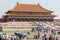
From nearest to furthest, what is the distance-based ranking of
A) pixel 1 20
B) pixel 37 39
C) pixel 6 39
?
pixel 6 39, pixel 37 39, pixel 1 20

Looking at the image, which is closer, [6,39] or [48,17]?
[6,39]

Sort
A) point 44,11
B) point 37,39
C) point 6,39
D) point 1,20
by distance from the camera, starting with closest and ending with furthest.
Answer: point 6,39
point 37,39
point 1,20
point 44,11

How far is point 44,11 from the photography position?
156ft

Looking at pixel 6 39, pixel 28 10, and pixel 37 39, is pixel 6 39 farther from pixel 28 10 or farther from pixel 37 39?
pixel 28 10

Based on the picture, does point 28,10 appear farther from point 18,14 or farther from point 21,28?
point 21,28

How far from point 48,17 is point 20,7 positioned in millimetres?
5715

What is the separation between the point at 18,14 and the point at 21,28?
37.7 feet

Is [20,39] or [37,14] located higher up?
[20,39]

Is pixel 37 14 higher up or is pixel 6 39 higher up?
pixel 6 39

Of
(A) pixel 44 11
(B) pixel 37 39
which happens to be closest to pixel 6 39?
(B) pixel 37 39

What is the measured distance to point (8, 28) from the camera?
3312 cm

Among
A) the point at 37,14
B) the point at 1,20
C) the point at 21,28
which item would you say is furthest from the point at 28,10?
the point at 21,28

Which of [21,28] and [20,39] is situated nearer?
[20,39]

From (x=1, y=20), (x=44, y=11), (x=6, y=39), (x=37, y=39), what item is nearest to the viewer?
(x=6, y=39)
